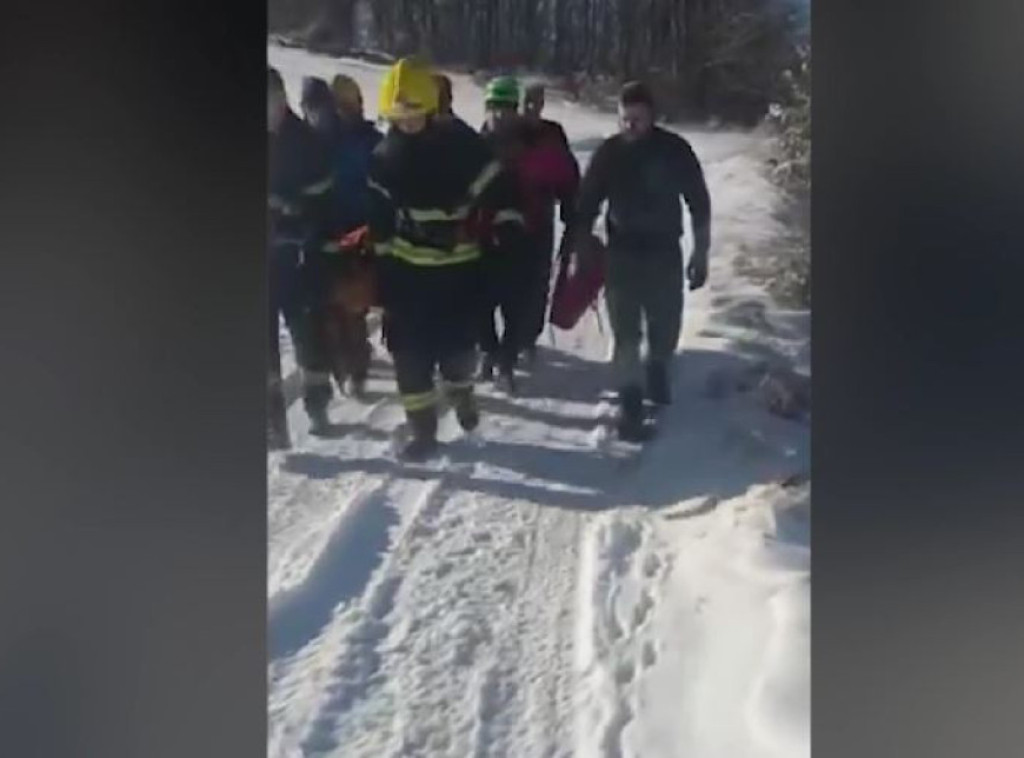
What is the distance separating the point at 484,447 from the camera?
5.67 feet

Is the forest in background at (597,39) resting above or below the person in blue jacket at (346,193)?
above

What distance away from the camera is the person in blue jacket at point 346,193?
5.68ft

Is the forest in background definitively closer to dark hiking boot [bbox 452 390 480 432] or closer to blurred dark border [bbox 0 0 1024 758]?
blurred dark border [bbox 0 0 1024 758]

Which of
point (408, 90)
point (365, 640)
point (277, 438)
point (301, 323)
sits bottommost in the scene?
point (365, 640)

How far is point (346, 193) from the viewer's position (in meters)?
1.74

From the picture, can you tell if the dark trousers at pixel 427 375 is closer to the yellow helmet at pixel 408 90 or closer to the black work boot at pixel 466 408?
the black work boot at pixel 466 408

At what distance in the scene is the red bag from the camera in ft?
5.67
